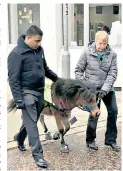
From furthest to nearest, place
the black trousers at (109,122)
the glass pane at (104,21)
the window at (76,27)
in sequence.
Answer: the window at (76,27)
the glass pane at (104,21)
the black trousers at (109,122)

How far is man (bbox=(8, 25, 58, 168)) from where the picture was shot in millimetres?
4449

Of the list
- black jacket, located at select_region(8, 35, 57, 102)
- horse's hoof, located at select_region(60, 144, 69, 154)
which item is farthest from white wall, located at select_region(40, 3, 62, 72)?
black jacket, located at select_region(8, 35, 57, 102)

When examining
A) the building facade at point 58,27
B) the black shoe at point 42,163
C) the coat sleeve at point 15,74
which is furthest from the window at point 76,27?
the black shoe at point 42,163

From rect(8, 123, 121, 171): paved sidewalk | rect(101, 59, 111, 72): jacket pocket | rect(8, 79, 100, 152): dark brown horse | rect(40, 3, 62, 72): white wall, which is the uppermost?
rect(40, 3, 62, 72): white wall

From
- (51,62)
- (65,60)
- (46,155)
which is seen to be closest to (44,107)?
(46,155)

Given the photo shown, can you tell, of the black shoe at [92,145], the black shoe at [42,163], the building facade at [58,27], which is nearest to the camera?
the black shoe at [42,163]

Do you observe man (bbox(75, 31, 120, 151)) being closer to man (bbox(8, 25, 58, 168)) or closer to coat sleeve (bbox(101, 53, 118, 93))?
coat sleeve (bbox(101, 53, 118, 93))

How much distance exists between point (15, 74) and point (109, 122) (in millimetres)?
1528

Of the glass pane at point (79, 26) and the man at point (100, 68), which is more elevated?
the glass pane at point (79, 26)

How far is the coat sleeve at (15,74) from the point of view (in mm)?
4422

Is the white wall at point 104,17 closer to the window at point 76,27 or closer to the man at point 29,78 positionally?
the window at point 76,27

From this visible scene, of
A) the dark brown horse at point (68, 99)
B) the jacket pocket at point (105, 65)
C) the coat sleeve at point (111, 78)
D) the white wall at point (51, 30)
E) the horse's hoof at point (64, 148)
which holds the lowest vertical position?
the horse's hoof at point (64, 148)

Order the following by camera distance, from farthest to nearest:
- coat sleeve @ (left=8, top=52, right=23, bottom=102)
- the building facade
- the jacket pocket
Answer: the building facade < the jacket pocket < coat sleeve @ (left=8, top=52, right=23, bottom=102)

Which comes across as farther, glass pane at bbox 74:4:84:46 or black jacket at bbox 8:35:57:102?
glass pane at bbox 74:4:84:46
